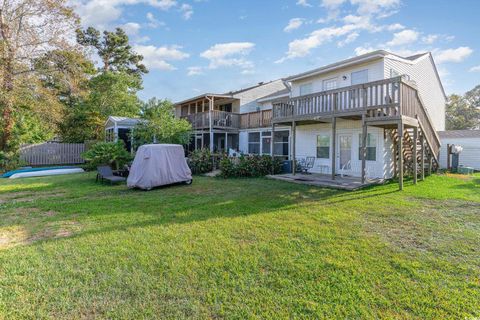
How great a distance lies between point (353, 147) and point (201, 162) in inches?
306

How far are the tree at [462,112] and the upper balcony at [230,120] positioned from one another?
29.7 metres

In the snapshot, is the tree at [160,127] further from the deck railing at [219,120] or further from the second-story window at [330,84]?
the second-story window at [330,84]

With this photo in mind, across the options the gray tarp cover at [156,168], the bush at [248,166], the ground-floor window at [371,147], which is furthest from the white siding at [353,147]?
the gray tarp cover at [156,168]

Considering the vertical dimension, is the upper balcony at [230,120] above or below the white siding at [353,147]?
above

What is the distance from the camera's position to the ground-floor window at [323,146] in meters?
13.3

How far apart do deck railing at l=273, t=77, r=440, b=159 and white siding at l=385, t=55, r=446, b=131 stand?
251 centimetres

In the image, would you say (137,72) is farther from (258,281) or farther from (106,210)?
(258,281)

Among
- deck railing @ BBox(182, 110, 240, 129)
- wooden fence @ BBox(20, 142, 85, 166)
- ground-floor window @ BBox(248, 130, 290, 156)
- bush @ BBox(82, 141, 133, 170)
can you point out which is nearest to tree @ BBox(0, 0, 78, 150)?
wooden fence @ BBox(20, 142, 85, 166)

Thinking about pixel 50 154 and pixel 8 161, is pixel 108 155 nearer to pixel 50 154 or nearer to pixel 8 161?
pixel 8 161

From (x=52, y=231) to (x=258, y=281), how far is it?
420cm

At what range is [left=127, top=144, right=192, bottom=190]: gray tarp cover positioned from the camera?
909cm

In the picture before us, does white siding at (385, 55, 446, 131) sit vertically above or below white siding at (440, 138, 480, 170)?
above

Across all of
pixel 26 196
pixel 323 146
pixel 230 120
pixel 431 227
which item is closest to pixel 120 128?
pixel 230 120

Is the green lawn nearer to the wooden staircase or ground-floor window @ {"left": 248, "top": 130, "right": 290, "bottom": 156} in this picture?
the wooden staircase
